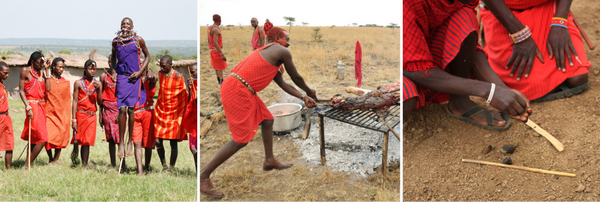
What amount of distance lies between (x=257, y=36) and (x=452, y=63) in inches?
85.7

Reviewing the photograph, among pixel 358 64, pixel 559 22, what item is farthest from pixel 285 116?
pixel 559 22

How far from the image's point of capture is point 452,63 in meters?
4.07

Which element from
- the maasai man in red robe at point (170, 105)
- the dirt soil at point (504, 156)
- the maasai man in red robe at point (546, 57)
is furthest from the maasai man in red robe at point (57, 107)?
the maasai man in red robe at point (546, 57)

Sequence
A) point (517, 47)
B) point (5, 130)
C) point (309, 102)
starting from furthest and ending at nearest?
point (5, 130), point (517, 47), point (309, 102)

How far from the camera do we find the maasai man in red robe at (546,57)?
14.9 ft

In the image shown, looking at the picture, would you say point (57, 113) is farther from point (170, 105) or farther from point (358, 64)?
point (358, 64)

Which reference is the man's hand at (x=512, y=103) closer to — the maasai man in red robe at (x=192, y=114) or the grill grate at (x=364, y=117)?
the grill grate at (x=364, y=117)

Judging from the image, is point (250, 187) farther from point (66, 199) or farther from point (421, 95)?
point (66, 199)

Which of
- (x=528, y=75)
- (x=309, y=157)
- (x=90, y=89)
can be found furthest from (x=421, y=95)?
(x=90, y=89)

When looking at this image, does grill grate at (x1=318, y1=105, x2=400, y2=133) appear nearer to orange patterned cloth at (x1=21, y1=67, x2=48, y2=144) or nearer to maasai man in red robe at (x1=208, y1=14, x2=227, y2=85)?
maasai man in red robe at (x1=208, y1=14, x2=227, y2=85)

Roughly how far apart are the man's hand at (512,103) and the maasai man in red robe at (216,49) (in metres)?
2.06

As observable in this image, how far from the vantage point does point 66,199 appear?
4164mm

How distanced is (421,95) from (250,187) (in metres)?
2.12

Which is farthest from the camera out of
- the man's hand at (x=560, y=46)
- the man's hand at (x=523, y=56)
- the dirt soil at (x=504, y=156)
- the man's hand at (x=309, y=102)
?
the man's hand at (x=560, y=46)
